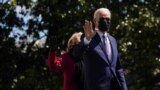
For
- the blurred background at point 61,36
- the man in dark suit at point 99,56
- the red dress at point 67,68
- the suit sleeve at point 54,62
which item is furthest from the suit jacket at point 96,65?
the blurred background at point 61,36

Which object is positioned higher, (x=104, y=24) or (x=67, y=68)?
(x=104, y=24)

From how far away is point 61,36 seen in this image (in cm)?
1409

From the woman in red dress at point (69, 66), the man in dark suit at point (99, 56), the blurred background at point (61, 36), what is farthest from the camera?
the blurred background at point (61, 36)

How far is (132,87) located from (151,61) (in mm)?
2619

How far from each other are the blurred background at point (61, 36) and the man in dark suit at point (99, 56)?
7.36m

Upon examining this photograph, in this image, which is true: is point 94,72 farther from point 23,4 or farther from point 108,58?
point 23,4

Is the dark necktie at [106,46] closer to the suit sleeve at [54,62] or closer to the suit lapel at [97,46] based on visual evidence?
the suit lapel at [97,46]

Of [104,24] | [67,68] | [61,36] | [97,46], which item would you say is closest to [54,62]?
[67,68]

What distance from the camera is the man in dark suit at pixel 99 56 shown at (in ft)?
18.0

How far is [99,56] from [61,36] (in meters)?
8.66

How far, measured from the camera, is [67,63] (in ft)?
21.1

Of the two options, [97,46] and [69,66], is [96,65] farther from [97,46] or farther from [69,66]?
[69,66]

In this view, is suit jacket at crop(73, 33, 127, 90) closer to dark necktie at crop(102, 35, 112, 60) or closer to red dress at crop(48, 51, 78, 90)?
dark necktie at crop(102, 35, 112, 60)

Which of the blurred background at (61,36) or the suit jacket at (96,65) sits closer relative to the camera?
the suit jacket at (96,65)
